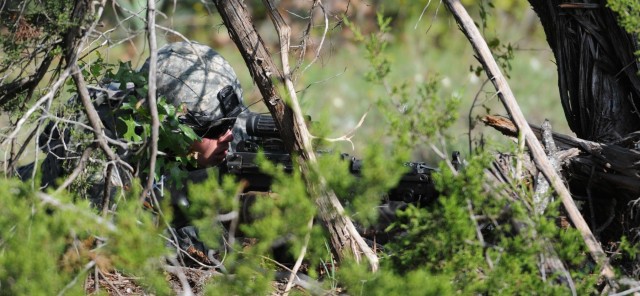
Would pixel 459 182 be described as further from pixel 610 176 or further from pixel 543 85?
pixel 543 85

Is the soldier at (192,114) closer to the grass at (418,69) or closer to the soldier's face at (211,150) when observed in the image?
the soldier's face at (211,150)

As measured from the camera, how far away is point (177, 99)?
5160 mm

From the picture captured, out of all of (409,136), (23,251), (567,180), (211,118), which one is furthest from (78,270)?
(567,180)

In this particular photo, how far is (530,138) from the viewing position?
12.8 ft

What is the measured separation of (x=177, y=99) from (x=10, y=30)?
1346 mm

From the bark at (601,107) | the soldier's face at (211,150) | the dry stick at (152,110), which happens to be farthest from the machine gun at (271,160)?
the dry stick at (152,110)

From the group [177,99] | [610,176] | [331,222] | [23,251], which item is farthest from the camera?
[177,99]

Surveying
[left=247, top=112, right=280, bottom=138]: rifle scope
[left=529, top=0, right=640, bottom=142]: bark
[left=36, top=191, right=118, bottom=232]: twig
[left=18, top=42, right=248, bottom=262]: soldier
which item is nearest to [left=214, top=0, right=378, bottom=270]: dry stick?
[left=247, top=112, right=280, bottom=138]: rifle scope

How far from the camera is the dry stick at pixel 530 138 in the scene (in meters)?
3.64

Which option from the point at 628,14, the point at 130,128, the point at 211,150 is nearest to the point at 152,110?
the point at 130,128

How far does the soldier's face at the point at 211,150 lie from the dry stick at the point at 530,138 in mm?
1603

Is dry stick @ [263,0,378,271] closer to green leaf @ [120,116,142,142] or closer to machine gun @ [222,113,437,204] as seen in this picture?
machine gun @ [222,113,437,204]

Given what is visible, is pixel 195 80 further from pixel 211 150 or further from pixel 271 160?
pixel 271 160

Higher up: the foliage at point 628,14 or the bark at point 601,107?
the foliage at point 628,14
